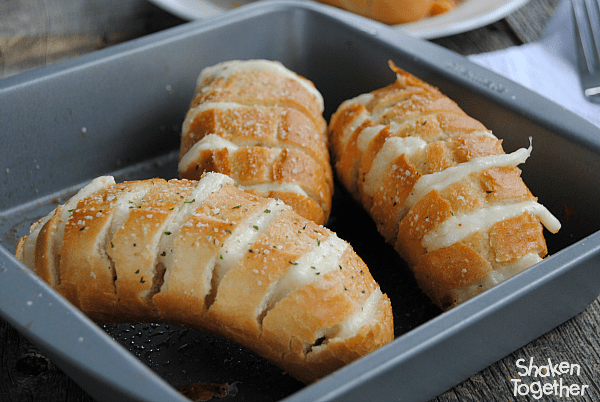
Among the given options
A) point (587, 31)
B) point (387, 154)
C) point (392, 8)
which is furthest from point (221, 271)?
point (587, 31)

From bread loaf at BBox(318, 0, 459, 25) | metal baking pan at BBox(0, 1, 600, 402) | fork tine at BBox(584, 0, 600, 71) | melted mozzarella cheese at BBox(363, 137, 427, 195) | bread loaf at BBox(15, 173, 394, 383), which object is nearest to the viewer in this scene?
metal baking pan at BBox(0, 1, 600, 402)

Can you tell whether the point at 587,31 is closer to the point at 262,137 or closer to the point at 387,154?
the point at 387,154

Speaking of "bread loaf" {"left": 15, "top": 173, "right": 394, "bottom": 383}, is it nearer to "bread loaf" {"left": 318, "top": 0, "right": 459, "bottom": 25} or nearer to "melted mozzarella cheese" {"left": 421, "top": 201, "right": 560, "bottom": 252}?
"melted mozzarella cheese" {"left": 421, "top": 201, "right": 560, "bottom": 252}

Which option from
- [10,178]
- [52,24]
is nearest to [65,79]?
[10,178]

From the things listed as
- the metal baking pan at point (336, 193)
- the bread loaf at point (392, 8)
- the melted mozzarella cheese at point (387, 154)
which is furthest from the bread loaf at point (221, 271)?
the bread loaf at point (392, 8)

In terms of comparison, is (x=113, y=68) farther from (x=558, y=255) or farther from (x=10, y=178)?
(x=558, y=255)

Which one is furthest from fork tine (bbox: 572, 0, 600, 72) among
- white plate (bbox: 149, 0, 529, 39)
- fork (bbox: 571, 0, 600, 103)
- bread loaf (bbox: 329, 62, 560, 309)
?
bread loaf (bbox: 329, 62, 560, 309)
